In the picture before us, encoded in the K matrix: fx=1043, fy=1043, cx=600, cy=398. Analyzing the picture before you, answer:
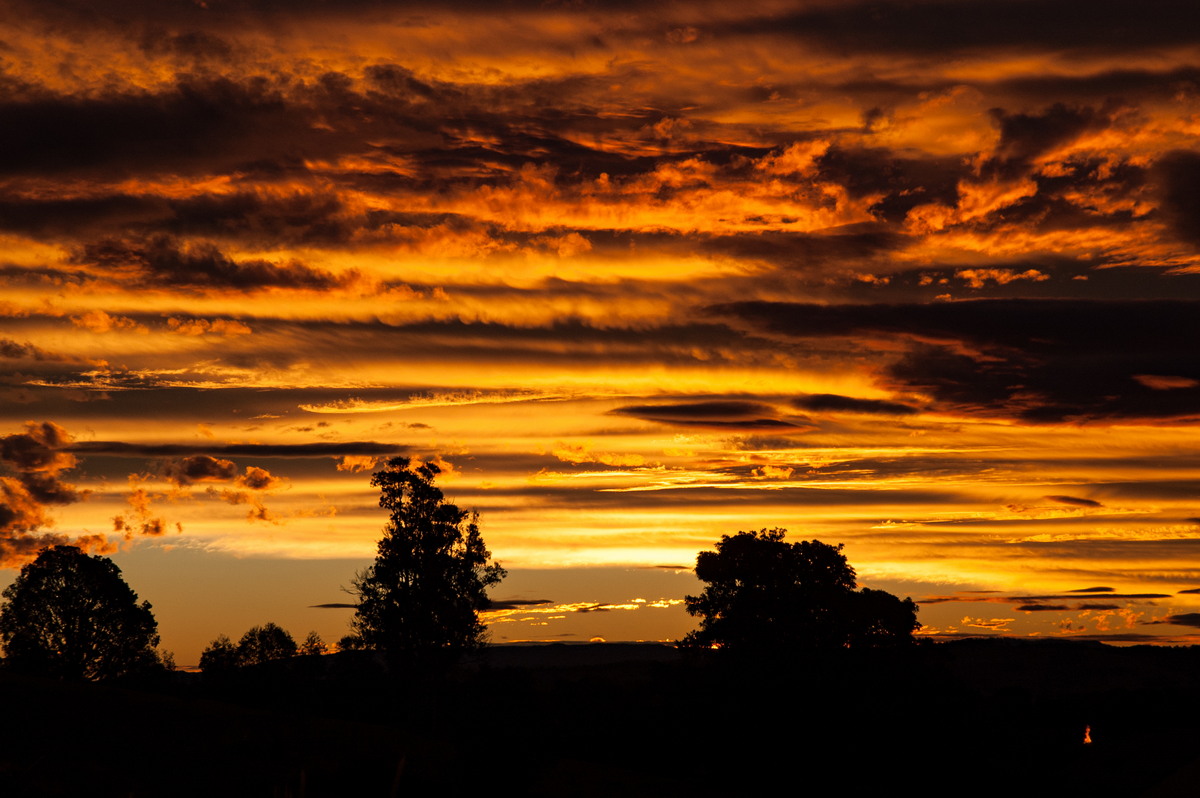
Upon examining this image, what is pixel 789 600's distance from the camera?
55188mm

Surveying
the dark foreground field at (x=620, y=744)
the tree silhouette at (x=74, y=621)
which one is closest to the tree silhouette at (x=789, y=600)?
the dark foreground field at (x=620, y=744)

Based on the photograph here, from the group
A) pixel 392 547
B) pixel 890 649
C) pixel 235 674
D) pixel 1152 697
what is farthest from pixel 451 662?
pixel 1152 697

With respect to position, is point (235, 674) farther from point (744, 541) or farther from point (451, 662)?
point (744, 541)

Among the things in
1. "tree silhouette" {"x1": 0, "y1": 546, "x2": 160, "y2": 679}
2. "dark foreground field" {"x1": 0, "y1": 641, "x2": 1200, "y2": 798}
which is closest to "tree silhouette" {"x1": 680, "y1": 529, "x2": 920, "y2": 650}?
"dark foreground field" {"x1": 0, "y1": 641, "x2": 1200, "y2": 798}

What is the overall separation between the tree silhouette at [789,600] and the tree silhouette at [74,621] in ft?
116

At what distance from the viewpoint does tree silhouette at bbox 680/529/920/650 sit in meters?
54.8

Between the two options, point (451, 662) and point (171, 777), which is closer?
point (171, 777)

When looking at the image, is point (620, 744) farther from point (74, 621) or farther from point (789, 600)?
point (74, 621)

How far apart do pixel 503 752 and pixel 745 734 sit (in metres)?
15.5

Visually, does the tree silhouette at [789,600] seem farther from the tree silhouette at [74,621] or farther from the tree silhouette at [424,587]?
the tree silhouette at [74,621]

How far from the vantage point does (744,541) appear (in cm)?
5809

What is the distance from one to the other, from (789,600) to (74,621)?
43.7 m

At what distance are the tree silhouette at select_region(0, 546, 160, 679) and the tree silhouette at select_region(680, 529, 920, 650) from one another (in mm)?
35486

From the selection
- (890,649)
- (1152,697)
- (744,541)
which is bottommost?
(1152,697)
